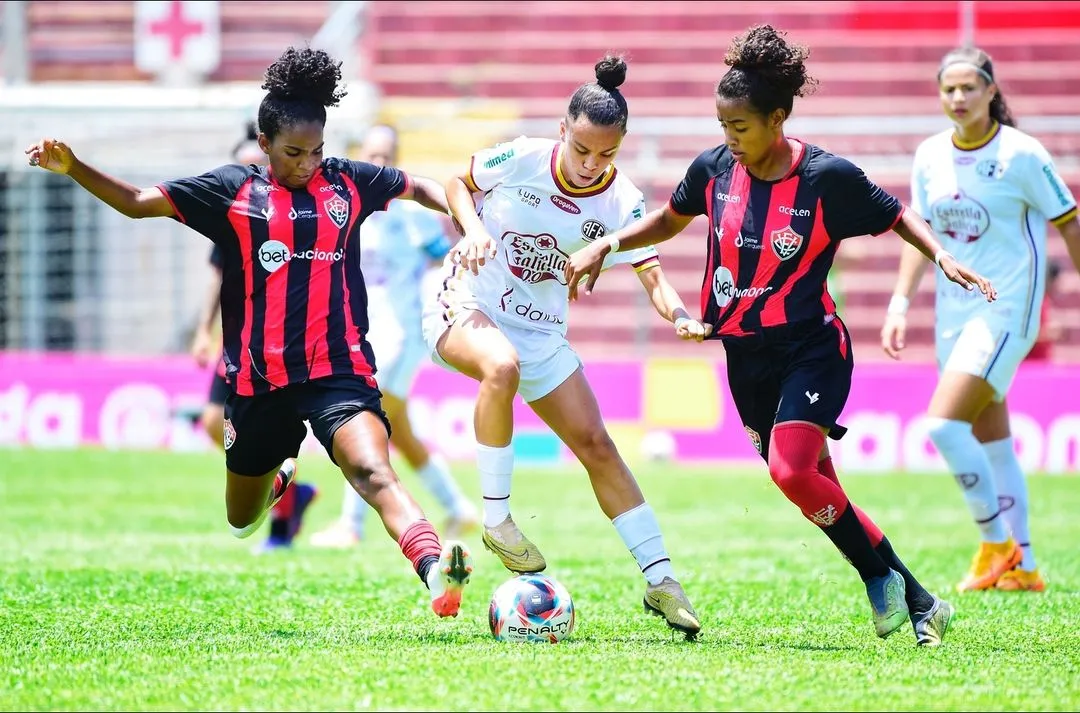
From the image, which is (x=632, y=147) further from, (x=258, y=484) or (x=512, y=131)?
(x=258, y=484)


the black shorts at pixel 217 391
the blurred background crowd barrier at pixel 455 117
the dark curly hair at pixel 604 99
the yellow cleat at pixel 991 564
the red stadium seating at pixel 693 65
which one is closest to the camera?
the dark curly hair at pixel 604 99

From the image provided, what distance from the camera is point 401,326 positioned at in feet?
32.2

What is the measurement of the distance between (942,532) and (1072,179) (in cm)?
782

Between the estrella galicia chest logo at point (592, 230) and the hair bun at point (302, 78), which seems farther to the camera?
the estrella galicia chest logo at point (592, 230)

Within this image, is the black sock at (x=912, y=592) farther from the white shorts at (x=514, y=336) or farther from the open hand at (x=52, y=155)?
the open hand at (x=52, y=155)

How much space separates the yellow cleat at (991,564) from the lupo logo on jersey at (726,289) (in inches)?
102

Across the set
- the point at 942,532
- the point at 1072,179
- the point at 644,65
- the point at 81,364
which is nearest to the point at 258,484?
the point at 942,532

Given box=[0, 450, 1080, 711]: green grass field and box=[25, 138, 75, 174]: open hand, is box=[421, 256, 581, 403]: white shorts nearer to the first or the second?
box=[0, 450, 1080, 711]: green grass field

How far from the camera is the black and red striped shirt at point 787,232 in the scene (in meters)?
5.63

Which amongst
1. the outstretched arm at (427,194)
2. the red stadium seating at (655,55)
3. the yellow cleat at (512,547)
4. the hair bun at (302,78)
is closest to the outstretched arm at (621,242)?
the outstretched arm at (427,194)

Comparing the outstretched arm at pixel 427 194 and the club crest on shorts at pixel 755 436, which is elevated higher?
the outstretched arm at pixel 427 194

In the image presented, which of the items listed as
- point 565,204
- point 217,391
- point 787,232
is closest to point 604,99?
point 565,204

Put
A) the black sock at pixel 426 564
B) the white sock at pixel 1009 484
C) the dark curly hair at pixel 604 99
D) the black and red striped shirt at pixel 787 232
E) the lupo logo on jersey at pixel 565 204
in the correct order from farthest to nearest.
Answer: the white sock at pixel 1009 484 < the lupo logo on jersey at pixel 565 204 < the dark curly hair at pixel 604 99 < the black and red striped shirt at pixel 787 232 < the black sock at pixel 426 564

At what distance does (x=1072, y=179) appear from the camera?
16.6 meters
